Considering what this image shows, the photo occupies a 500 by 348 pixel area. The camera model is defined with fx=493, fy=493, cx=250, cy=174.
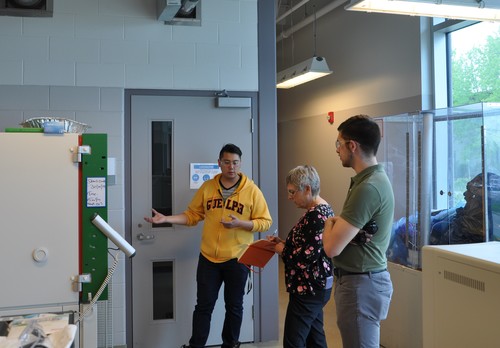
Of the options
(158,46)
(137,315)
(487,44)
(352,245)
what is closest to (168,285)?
(137,315)

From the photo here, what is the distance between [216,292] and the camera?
3.51 m

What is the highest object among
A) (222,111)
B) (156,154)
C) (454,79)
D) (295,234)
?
(454,79)

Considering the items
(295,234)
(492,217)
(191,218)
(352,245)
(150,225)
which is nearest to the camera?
(352,245)

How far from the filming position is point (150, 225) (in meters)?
3.86

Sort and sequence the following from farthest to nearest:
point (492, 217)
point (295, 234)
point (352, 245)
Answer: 1. point (492, 217)
2. point (295, 234)
3. point (352, 245)

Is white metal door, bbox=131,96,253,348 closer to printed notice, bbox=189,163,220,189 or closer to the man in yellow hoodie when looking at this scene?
printed notice, bbox=189,163,220,189

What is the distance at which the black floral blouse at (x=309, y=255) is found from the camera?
8.44 feet

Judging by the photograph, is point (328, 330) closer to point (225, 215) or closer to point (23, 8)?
point (225, 215)

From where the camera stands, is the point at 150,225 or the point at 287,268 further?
the point at 150,225

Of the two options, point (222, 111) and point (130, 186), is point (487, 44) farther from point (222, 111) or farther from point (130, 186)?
point (130, 186)

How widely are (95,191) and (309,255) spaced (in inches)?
47.7

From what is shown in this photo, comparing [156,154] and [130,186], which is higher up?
[156,154]

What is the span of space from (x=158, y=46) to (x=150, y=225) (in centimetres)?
141

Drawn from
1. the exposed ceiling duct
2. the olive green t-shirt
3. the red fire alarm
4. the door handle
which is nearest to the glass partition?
the olive green t-shirt
